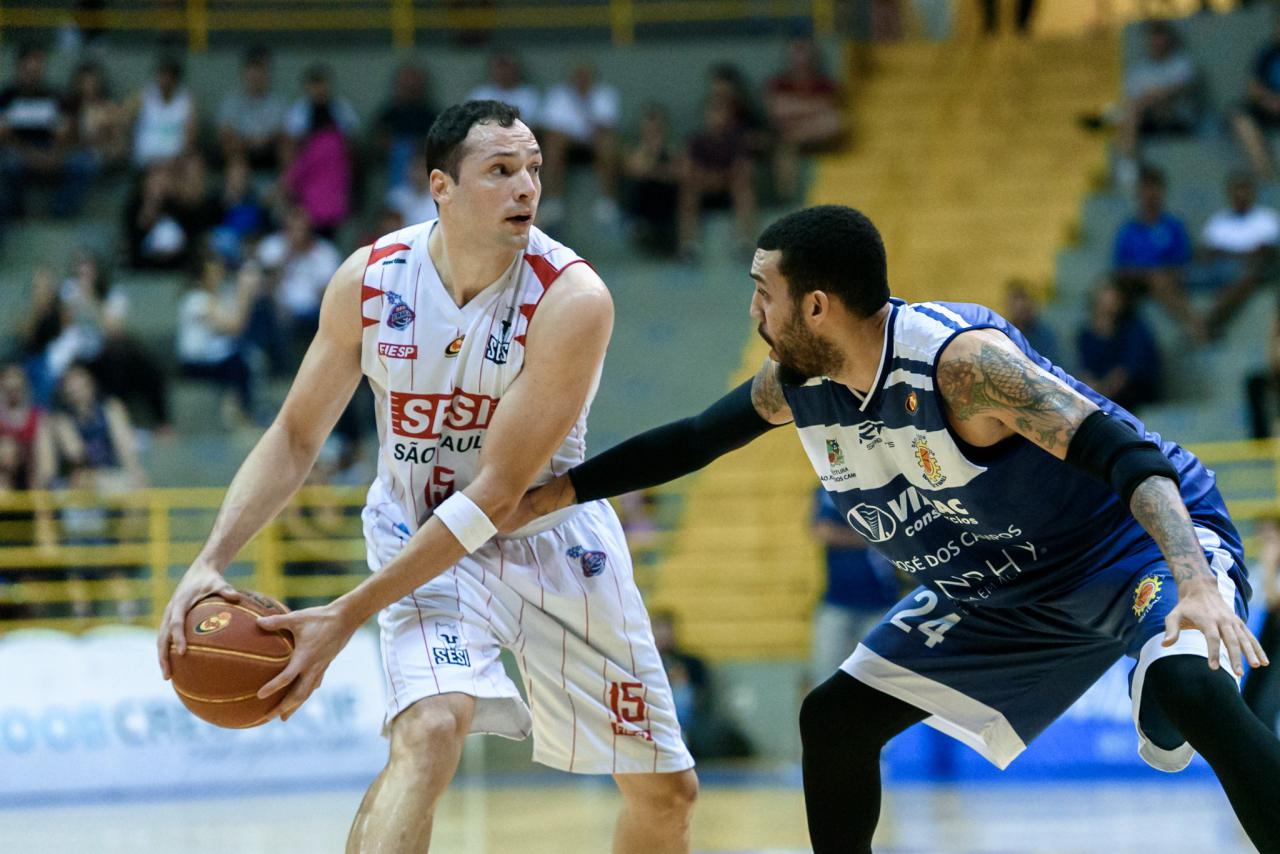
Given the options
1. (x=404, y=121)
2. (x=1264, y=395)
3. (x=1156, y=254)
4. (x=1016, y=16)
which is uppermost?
(x=1016, y=16)

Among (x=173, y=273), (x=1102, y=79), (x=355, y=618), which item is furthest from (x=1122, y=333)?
(x=355, y=618)

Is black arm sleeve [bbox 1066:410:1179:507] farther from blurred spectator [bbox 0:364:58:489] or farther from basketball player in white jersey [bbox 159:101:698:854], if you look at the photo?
blurred spectator [bbox 0:364:58:489]

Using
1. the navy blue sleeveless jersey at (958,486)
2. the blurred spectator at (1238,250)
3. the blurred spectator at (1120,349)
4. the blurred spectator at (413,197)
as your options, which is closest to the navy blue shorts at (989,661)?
the navy blue sleeveless jersey at (958,486)

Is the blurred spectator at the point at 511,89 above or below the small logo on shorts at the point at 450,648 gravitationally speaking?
above

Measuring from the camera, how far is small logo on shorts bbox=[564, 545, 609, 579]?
5.25 meters

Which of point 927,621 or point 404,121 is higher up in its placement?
point 404,121

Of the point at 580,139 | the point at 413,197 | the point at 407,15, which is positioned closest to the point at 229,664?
the point at 413,197

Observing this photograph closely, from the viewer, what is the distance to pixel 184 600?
4688 millimetres

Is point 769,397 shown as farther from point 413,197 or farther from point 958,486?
point 413,197

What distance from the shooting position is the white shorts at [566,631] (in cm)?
504

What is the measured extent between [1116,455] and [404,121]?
12804 millimetres

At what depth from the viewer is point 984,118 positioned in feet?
56.6

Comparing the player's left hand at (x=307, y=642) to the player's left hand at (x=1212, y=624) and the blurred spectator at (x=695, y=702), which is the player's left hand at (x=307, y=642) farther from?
the blurred spectator at (x=695, y=702)

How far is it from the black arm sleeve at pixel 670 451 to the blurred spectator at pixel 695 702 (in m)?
6.20
